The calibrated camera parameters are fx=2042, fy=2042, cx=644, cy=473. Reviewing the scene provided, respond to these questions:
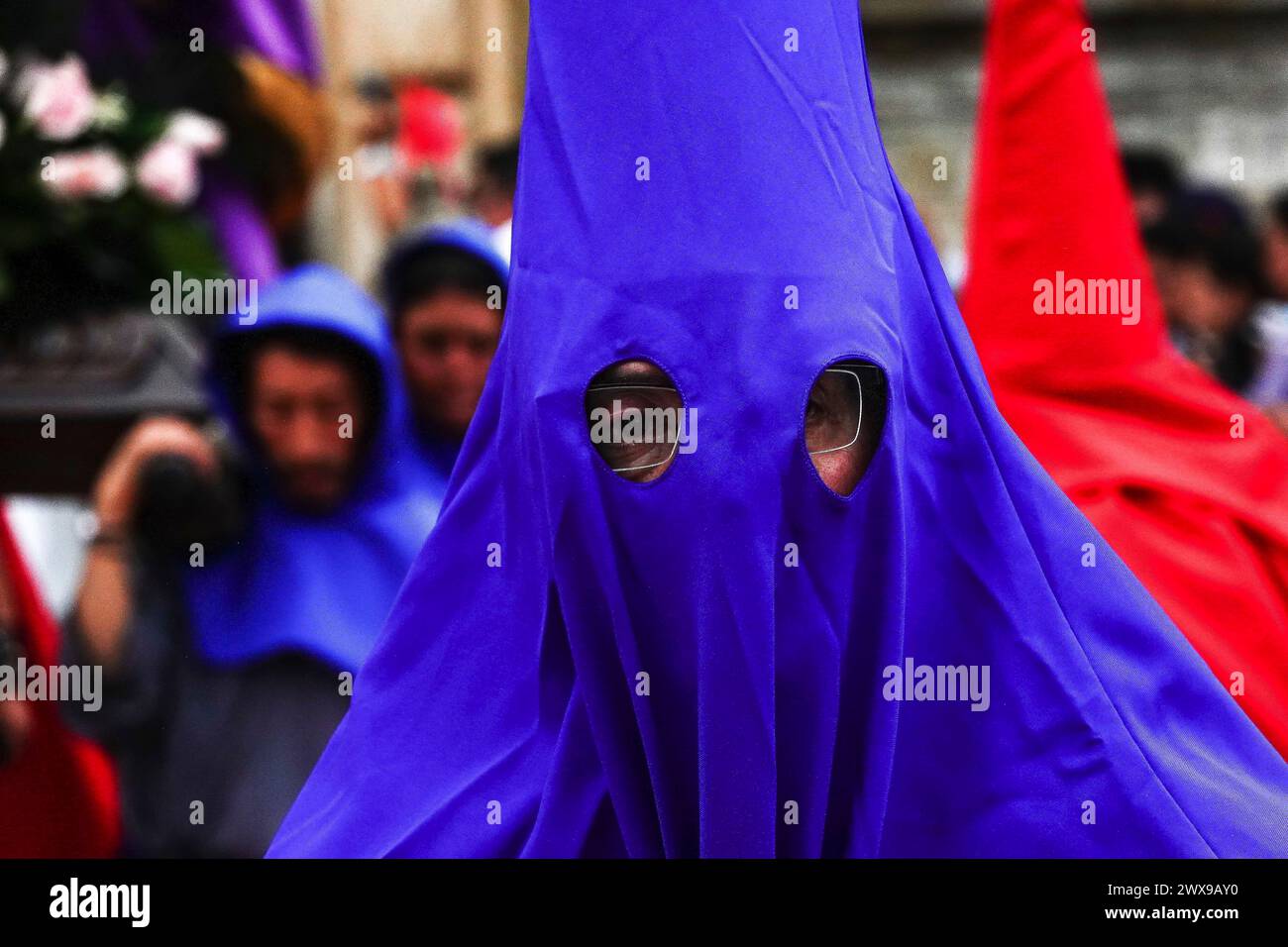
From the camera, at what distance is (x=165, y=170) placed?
502 centimetres

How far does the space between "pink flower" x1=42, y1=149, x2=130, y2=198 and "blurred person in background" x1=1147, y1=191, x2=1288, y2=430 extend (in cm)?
282

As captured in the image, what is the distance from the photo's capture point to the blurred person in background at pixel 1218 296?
18.2ft

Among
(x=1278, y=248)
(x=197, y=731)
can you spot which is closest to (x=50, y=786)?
(x=197, y=731)

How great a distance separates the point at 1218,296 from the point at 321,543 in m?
2.77

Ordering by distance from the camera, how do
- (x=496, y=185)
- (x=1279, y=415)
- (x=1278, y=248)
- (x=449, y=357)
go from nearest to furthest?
1. (x=449, y=357)
2. (x=1279, y=415)
3. (x=496, y=185)
4. (x=1278, y=248)

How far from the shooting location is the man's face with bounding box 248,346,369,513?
4172mm

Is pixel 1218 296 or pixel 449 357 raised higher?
pixel 1218 296

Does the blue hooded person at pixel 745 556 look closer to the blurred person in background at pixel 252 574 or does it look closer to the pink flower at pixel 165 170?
the blurred person in background at pixel 252 574

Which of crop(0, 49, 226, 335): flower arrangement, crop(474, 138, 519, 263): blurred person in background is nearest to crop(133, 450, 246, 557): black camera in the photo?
crop(0, 49, 226, 335): flower arrangement

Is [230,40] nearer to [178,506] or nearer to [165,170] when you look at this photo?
[165,170]

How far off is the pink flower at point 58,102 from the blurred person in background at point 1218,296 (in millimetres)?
2886

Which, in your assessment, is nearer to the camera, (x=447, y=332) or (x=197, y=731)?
(x=197, y=731)

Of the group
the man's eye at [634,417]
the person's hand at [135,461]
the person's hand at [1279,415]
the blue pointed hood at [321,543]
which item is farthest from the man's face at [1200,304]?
the man's eye at [634,417]

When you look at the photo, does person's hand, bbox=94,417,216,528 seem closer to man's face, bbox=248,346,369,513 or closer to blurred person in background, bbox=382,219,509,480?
man's face, bbox=248,346,369,513
